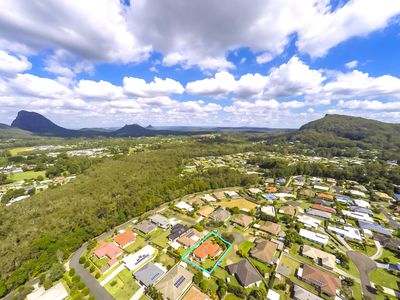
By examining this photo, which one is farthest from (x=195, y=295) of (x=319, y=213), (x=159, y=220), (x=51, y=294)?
(x=319, y=213)

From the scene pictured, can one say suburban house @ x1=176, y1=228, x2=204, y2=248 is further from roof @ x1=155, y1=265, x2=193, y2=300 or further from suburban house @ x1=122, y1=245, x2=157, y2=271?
roof @ x1=155, y1=265, x2=193, y2=300

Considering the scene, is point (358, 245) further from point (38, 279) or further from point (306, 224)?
point (38, 279)

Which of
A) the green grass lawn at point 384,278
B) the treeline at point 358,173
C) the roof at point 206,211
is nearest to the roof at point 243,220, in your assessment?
the roof at point 206,211

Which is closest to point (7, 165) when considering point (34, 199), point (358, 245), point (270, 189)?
point (34, 199)

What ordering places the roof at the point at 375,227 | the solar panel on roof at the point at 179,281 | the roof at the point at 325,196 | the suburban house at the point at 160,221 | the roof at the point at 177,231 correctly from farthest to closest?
1. the roof at the point at 325,196
2. the suburban house at the point at 160,221
3. the roof at the point at 375,227
4. the roof at the point at 177,231
5. the solar panel on roof at the point at 179,281

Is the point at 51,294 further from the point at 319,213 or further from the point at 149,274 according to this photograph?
the point at 319,213

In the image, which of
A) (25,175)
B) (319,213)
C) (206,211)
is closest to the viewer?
(319,213)

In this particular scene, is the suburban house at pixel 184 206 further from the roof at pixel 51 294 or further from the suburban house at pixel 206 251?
the roof at pixel 51 294
